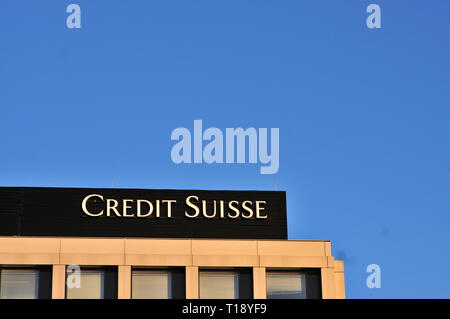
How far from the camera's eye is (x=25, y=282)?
55094 millimetres

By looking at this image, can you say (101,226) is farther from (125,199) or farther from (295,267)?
(295,267)

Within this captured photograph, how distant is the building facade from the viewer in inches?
2175

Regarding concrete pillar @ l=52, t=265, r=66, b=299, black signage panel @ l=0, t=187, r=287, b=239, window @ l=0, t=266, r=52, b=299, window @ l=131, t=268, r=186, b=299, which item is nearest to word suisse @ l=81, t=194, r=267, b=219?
black signage panel @ l=0, t=187, r=287, b=239

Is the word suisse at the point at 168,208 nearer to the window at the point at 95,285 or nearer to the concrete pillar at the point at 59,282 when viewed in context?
the window at the point at 95,285

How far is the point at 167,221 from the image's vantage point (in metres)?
59.8

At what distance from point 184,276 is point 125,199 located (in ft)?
23.1

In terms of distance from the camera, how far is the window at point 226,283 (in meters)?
56.5

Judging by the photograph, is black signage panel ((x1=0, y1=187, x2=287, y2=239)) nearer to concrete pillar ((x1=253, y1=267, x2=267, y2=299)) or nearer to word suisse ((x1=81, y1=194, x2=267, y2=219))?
word suisse ((x1=81, y1=194, x2=267, y2=219))

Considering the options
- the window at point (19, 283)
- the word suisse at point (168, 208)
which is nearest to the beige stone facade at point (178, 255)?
the window at point (19, 283)

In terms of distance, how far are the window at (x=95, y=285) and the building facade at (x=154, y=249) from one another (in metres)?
0.06

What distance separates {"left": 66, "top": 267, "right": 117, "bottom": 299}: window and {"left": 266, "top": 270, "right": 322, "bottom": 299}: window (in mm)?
9281
